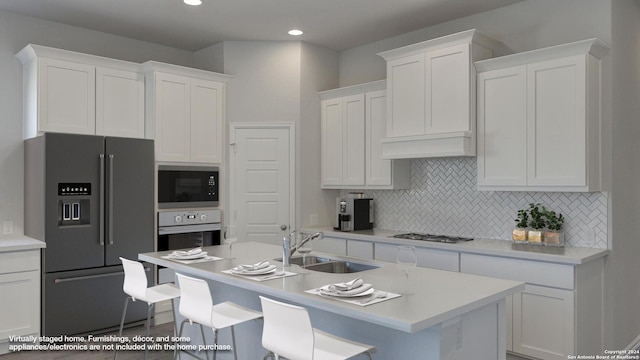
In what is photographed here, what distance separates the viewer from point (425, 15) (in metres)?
4.47

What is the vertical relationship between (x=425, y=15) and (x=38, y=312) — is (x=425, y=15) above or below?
above

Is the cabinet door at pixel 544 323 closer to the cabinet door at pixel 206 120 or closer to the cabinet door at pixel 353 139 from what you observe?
the cabinet door at pixel 353 139

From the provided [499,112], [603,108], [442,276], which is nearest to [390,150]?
[499,112]

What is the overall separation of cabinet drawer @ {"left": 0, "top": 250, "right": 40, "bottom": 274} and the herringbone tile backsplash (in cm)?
333

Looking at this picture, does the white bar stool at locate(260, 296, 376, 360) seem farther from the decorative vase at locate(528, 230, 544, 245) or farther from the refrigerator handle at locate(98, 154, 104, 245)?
the refrigerator handle at locate(98, 154, 104, 245)

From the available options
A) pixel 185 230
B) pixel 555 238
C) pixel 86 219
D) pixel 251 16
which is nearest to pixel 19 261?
pixel 86 219

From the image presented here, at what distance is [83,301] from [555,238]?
4019mm

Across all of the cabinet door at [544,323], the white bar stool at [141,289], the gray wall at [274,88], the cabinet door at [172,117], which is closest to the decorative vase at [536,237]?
the cabinet door at [544,323]

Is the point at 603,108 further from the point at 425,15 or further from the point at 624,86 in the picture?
the point at 425,15

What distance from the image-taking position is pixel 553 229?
3.77m

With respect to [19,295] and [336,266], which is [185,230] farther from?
[336,266]

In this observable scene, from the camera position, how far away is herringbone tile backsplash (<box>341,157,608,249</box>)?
3.71m

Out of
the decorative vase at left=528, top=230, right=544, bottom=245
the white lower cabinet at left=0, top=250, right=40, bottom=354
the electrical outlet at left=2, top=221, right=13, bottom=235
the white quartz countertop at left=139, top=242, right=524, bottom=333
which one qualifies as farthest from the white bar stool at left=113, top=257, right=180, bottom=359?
the decorative vase at left=528, top=230, right=544, bottom=245

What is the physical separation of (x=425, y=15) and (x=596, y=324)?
3019 mm
